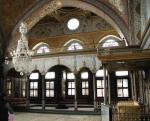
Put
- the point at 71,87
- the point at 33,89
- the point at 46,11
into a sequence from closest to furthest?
the point at 46,11 → the point at 71,87 → the point at 33,89

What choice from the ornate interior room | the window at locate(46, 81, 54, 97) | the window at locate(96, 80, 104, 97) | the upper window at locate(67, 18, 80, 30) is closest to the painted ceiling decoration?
the ornate interior room

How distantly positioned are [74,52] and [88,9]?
2814 mm

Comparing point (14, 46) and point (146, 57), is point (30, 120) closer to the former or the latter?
point (146, 57)

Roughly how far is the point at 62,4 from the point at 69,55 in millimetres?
3252

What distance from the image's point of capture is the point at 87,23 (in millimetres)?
15680

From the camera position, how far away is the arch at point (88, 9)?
434 inches

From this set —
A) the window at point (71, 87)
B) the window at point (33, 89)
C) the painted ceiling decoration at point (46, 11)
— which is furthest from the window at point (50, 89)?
the painted ceiling decoration at point (46, 11)

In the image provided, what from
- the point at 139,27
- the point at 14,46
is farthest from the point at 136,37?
the point at 14,46

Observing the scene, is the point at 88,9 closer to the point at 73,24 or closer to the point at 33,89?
the point at 73,24

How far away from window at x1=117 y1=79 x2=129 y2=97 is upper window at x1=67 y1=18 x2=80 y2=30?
5433 mm

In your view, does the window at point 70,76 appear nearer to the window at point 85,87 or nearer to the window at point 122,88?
the window at point 85,87

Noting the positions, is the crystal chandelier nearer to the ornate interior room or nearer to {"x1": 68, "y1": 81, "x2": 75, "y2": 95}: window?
the ornate interior room

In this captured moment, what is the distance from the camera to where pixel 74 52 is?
1209cm

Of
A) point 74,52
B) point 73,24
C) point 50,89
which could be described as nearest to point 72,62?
point 74,52
